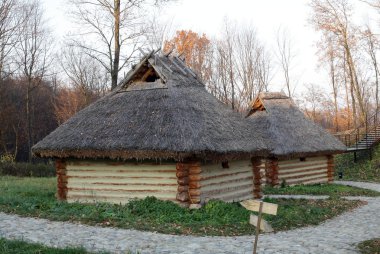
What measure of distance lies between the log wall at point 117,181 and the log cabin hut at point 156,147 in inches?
1.3

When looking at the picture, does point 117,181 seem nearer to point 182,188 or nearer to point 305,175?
point 182,188

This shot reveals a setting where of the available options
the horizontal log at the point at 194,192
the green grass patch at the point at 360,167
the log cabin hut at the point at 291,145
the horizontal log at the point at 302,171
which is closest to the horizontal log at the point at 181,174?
the horizontal log at the point at 194,192

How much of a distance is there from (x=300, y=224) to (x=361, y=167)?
63.1 ft

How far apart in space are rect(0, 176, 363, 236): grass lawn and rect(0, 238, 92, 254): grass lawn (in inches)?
113

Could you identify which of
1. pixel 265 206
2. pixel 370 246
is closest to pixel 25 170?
pixel 370 246

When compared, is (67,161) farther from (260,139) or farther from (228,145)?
(260,139)

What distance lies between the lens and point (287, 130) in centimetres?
2369

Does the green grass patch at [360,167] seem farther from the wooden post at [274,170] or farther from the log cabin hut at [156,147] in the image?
the log cabin hut at [156,147]

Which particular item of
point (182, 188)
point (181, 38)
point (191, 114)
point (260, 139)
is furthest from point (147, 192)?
point (181, 38)

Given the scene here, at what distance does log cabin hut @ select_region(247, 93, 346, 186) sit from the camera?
74.3ft

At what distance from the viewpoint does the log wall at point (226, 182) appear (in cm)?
1466

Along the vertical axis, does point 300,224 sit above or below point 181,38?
below

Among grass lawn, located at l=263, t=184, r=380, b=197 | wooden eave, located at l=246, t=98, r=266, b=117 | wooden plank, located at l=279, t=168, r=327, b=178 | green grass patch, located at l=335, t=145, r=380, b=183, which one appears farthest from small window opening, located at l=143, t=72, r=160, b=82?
green grass patch, located at l=335, t=145, r=380, b=183

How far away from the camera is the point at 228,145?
570 inches
